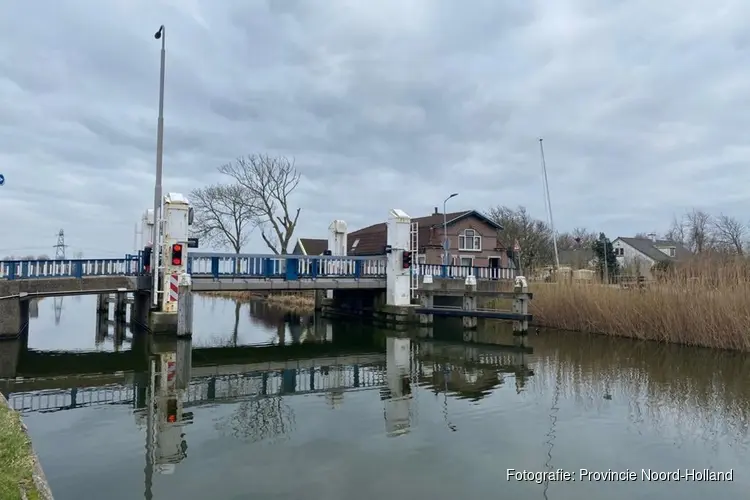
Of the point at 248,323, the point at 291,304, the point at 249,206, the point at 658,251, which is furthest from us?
the point at 658,251

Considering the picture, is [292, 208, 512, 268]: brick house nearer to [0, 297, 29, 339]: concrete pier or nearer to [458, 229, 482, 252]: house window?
[458, 229, 482, 252]: house window

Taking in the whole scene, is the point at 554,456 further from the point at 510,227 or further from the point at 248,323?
the point at 510,227

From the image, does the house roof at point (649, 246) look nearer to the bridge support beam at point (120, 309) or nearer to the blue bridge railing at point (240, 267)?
the blue bridge railing at point (240, 267)

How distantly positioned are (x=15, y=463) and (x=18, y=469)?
158 millimetres

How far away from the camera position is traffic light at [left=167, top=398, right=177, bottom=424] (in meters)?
7.70

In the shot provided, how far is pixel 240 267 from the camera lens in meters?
18.6

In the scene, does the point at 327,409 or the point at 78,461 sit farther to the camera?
the point at 327,409

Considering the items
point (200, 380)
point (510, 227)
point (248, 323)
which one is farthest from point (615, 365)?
point (510, 227)

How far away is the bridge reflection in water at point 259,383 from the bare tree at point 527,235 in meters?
31.5

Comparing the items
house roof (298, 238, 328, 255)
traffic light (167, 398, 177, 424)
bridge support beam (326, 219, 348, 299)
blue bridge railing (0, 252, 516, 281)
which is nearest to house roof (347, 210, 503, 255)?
house roof (298, 238, 328, 255)

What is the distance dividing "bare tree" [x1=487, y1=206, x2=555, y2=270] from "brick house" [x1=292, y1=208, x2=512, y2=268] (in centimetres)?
413

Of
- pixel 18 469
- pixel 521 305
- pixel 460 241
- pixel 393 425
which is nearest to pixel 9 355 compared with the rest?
pixel 393 425

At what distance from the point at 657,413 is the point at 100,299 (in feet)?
81.7

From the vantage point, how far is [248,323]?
958 inches
